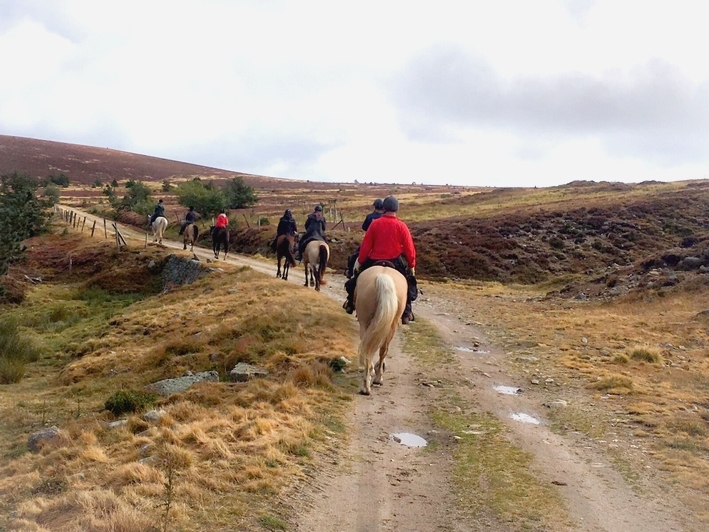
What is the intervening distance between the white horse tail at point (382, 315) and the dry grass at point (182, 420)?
1004 mm


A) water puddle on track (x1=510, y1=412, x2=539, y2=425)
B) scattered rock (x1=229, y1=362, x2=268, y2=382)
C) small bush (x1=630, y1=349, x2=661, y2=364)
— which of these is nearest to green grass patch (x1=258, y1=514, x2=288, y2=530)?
water puddle on track (x1=510, y1=412, x2=539, y2=425)

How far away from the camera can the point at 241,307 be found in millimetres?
16203

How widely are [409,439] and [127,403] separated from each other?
475cm

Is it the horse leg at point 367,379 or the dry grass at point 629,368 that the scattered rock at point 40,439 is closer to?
the horse leg at point 367,379

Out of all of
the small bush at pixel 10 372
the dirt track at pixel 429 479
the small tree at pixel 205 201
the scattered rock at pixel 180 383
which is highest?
the small tree at pixel 205 201

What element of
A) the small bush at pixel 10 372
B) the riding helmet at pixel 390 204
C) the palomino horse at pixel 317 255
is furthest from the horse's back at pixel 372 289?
the small bush at pixel 10 372

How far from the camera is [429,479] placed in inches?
242

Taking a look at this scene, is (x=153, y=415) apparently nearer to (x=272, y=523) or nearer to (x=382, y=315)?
(x=382, y=315)

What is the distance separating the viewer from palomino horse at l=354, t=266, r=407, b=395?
8.56m

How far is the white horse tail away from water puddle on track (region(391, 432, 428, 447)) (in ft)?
5.29

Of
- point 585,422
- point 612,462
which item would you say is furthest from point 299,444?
point 585,422

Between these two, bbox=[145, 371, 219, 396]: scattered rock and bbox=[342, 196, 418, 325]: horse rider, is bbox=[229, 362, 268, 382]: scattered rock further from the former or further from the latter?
bbox=[342, 196, 418, 325]: horse rider

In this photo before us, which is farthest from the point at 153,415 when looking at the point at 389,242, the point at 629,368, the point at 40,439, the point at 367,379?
the point at 629,368

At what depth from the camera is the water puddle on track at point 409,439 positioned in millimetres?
7227
